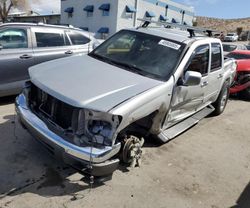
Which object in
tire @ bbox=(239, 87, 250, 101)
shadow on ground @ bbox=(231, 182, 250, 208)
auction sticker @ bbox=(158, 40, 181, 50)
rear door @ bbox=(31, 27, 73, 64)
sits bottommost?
tire @ bbox=(239, 87, 250, 101)

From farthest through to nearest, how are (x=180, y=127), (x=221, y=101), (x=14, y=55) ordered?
(x=221, y=101) < (x=14, y=55) < (x=180, y=127)

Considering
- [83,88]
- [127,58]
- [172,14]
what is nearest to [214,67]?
[127,58]

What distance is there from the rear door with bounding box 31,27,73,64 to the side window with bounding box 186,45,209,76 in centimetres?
318

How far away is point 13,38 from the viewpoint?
6062 mm

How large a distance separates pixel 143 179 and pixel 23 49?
3.86 meters

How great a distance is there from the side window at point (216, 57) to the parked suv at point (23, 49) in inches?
127

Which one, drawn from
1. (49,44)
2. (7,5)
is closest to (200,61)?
(49,44)

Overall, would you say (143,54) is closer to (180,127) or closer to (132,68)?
(132,68)

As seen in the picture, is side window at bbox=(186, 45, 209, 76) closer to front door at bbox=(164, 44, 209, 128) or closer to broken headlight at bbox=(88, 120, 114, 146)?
front door at bbox=(164, 44, 209, 128)

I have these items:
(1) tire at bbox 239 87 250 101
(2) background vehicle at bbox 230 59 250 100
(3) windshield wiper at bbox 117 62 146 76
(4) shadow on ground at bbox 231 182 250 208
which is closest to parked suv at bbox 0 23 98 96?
(3) windshield wiper at bbox 117 62 146 76

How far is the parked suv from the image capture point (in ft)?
19.2

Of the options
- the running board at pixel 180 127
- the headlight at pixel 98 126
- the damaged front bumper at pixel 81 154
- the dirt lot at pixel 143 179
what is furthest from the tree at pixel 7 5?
the headlight at pixel 98 126

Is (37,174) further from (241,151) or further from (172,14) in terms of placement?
(172,14)

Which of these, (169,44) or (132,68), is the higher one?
(169,44)
